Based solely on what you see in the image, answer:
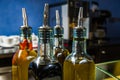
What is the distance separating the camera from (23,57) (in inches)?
17.7

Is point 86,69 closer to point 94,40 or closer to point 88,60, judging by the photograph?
point 88,60

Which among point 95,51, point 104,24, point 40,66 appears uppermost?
point 104,24

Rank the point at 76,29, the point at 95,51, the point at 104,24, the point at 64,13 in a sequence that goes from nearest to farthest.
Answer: the point at 76,29, the point at 95,51, the point at 64,13, the point at 104,24

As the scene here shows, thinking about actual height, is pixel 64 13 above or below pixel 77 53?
above

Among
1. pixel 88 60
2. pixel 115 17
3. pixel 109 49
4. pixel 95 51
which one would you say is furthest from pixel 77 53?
pixel 115 17

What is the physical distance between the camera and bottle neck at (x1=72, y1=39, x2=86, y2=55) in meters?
0.43

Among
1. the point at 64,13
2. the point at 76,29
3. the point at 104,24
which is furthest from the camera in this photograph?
the point at 104,24

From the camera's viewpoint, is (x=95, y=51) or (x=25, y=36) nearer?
(x=25, y=36)

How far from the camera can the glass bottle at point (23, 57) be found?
1.47ft

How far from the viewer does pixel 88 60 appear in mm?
430

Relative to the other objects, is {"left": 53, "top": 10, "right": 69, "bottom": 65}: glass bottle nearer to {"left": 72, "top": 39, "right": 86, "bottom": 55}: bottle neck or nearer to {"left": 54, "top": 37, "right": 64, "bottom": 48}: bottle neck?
{"left": 54, "top": 37, "right": 64, "bottom": 48}: bottle neck

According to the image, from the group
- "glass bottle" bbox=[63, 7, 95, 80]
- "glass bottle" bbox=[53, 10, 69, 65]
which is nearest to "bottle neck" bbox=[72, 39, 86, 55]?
"glass bottle" bbox=[63, 7, 95, 80]

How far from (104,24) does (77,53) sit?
2.29m

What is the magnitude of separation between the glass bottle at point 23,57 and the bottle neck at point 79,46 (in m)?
0.11
